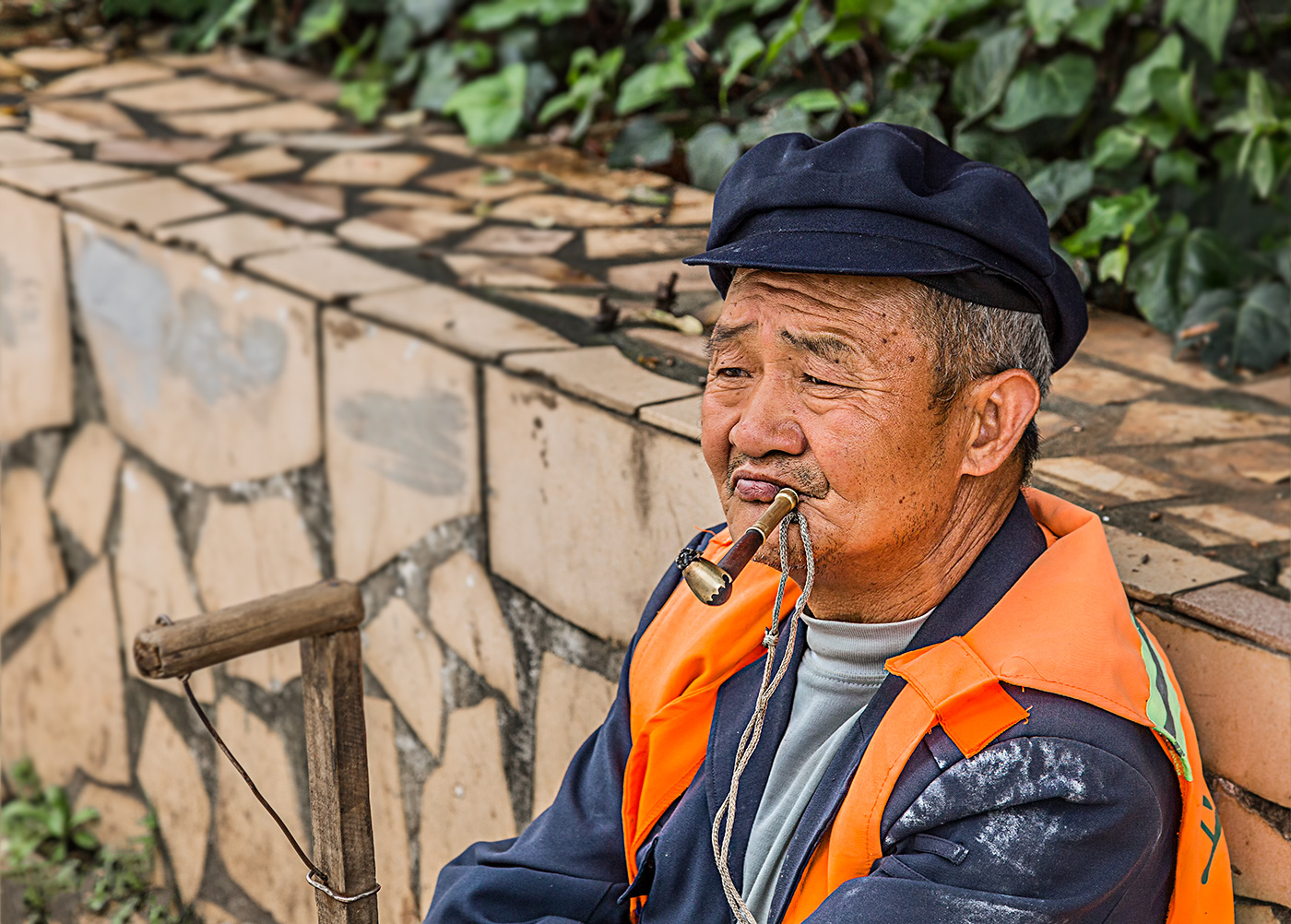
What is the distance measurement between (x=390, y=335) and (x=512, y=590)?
0.66m

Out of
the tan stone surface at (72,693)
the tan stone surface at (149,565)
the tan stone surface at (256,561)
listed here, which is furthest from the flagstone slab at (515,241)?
the tan stone surface at (72,693)

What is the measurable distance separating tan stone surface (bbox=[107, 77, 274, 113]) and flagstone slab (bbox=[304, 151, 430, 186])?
888 mm

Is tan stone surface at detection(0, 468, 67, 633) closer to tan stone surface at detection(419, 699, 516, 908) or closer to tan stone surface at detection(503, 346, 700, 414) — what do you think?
tan stone surface at detection(419, 699, 516, 908)

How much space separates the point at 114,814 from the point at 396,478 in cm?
208

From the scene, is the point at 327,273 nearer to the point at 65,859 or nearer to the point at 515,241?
the point at 515,241

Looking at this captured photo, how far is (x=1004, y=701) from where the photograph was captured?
1439 mm

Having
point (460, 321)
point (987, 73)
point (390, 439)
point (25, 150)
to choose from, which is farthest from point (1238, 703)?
point (25, 150)

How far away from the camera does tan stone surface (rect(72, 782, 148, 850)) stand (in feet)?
14.4

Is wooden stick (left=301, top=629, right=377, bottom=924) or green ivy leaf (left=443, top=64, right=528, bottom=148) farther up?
green ivy leaf (left=443, top=64, right=528, bottom=148)

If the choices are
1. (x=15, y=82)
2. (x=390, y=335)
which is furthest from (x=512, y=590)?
(x=15, y=82)

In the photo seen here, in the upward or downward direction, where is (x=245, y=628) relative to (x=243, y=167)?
downward

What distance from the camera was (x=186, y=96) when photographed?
17.7 ft

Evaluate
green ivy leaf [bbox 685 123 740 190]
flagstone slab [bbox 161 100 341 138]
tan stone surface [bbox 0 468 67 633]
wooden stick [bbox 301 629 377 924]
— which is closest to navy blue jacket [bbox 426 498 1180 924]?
wooden stick [bbox 301 629 377 924]

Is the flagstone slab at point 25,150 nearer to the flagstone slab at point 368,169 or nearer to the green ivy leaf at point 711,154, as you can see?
the flagstone slab at point 368,169
